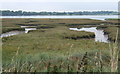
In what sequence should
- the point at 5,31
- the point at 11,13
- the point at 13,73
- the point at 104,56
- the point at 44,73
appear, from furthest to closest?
the point at 11,13, the point at 5,31, the point at 104,56, the point at 44,73, the point at 13,73

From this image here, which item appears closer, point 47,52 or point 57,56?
point 57,56

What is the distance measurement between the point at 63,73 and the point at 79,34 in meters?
35.4

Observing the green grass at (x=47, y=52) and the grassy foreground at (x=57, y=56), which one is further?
the green grass at (x=47, y=52)

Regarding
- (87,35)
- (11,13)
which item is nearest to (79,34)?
(87,35)

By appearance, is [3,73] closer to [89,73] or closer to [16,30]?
[89,73]

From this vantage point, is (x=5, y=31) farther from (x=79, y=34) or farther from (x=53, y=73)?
(x=53, y=73)

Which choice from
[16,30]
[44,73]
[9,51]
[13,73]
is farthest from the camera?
[16,30]

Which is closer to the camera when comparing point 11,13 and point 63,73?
point 63,73

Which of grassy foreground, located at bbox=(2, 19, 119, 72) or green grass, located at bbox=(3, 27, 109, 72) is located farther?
green grass, located at bbox=(3, 27, 109, 72)

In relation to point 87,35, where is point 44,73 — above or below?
above

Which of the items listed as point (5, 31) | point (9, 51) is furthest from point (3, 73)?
point (5, 31)

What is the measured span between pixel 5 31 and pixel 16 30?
6.80 metres

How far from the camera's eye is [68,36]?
3834 cm

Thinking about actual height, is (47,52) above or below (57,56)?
below
